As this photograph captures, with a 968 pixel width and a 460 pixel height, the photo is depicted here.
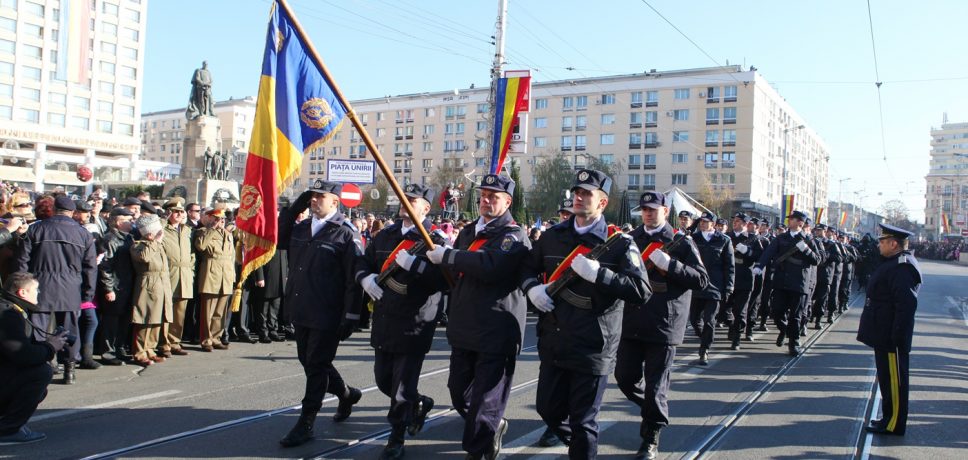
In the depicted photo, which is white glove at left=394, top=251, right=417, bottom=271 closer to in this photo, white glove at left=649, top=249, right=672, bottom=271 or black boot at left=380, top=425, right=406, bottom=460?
black boot at left=380, top=425, right=406, bottom=460

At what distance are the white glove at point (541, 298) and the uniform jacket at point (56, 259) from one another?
5.42 meters

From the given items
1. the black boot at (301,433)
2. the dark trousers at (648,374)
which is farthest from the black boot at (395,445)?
the dark trousers at (648,374)

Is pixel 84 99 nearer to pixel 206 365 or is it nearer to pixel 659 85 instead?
pixel 659 85

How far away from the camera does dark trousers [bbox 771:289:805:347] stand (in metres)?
10.6

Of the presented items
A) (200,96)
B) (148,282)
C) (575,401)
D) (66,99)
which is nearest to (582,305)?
(575,401)

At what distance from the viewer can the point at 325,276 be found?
5633 mm

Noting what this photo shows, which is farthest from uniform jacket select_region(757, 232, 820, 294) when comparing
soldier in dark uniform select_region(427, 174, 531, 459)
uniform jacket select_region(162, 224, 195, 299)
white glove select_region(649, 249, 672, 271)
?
uniform jacket select_region(162, 224, 195, 299)

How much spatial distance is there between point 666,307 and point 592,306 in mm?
1632

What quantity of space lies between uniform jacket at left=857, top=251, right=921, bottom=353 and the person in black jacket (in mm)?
2983

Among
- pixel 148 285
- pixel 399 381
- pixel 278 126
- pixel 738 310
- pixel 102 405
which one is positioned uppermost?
pixel 278 126

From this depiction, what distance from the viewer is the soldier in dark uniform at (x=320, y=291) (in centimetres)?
550

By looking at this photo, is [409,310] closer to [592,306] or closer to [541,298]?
[541,298]

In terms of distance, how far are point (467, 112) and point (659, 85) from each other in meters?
22.2

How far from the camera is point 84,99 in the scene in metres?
81.4
